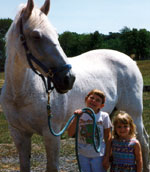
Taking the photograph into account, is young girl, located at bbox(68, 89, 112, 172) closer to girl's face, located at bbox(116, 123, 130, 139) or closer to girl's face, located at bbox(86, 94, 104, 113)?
girl's face, located at bbox(86, 94, 104, 113)

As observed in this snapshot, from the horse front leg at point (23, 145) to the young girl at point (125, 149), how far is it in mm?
1089

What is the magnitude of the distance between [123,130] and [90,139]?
0.34 m

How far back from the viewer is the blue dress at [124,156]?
331cm

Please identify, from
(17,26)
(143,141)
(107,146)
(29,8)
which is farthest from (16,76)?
(143,141)

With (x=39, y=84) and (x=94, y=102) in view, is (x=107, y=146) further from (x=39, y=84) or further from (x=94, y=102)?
(x=39, y=84)

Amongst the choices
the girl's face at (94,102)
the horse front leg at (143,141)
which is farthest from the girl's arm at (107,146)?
the horse front leg at (143,141)

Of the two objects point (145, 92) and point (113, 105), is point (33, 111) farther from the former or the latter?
point (145, 92)

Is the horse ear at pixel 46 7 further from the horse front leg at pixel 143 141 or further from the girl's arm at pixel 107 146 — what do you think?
the horse front leg at pixel 143 141

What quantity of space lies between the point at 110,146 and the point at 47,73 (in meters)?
0.97

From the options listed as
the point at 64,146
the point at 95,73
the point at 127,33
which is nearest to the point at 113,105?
the point at 95,73

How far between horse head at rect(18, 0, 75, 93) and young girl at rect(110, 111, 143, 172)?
0.64 m

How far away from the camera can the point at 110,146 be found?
11.2ft

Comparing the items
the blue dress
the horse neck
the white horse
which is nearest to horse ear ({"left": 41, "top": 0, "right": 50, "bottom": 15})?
the white horse

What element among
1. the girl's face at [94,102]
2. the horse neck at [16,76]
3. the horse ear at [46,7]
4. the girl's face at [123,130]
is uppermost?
the horse ear at [46,7]
